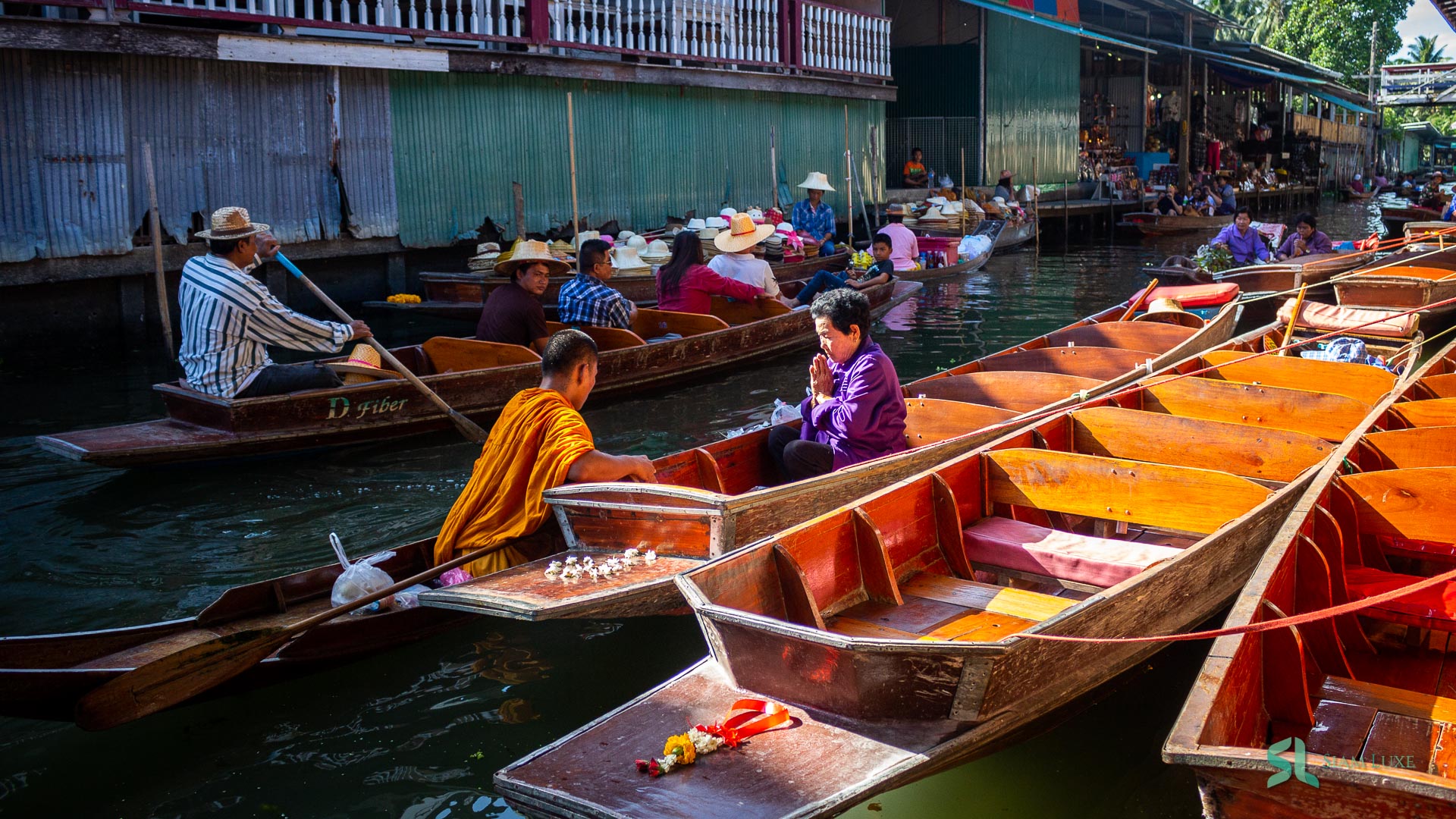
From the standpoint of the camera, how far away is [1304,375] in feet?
21.1

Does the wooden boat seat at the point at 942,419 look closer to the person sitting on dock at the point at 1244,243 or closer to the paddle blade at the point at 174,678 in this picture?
the paddle blade at the point at 174,678

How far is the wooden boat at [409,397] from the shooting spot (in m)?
6.60

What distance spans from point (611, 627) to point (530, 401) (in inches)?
43.3

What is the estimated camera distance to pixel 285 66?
1055 centimetres

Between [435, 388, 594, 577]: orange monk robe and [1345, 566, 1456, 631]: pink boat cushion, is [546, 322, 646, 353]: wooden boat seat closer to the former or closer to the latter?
[435, 388, 594, 577]: orange monk robe

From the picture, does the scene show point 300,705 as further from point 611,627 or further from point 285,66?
point 285,66

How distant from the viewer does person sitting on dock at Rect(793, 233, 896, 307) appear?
10930 millimetres

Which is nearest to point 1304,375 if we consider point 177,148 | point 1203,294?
point 1203,294

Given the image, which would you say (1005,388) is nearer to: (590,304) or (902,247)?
(590,304)

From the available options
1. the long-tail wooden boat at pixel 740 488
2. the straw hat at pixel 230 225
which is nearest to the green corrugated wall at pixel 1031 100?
the long-tail wooden boat at pixel 740 488

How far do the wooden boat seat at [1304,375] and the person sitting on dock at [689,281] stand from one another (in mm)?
4251

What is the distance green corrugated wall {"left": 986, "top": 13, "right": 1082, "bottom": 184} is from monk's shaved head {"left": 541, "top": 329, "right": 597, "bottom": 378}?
1806 cm

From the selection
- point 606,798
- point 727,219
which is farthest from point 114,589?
point 727,219

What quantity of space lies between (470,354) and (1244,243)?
32.9ft
